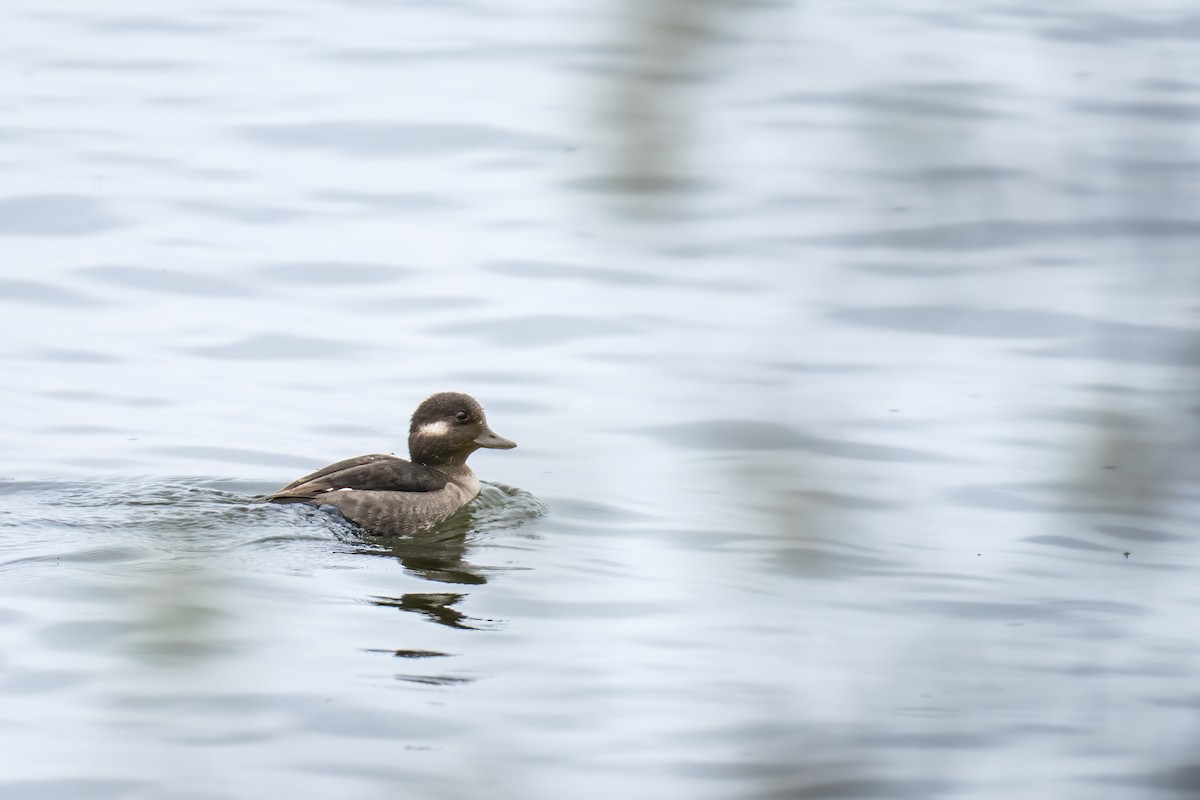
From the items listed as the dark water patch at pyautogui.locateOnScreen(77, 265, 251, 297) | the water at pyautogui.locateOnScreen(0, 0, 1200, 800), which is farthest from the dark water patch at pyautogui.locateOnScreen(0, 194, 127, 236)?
the dark water patch at pyautogui.locateOnScreen(77, 265, 251, 297)

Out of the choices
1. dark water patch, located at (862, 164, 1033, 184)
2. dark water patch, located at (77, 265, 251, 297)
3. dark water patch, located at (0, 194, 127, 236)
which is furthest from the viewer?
dark water patch, located at (0, 194, 127, 236)

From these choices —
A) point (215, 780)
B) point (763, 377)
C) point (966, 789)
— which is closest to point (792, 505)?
point (763, 377)

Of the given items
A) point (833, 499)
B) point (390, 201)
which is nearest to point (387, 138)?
point (390, 201)

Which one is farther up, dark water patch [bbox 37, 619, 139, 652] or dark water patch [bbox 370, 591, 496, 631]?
dark water patch [bbox 37, 619, 139, 652]

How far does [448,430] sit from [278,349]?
2.89m

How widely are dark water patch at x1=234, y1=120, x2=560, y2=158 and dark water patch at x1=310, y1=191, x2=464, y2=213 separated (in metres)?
0.48

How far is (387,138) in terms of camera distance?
17922 millimetres

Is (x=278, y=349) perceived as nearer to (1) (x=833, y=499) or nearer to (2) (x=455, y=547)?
(2) (x=455, y=547)

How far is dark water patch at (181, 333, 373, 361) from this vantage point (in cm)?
1339

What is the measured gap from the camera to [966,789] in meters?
4.54

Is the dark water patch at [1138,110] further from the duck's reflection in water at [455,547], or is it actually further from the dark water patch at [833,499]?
the duck's reflection in water at [455,547]

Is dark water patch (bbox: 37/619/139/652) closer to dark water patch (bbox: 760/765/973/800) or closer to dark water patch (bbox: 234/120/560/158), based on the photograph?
dark water patch (bbox: 760/765/973/800)

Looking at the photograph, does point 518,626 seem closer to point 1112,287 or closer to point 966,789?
point 966,789

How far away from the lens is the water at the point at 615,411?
2.88 metres
